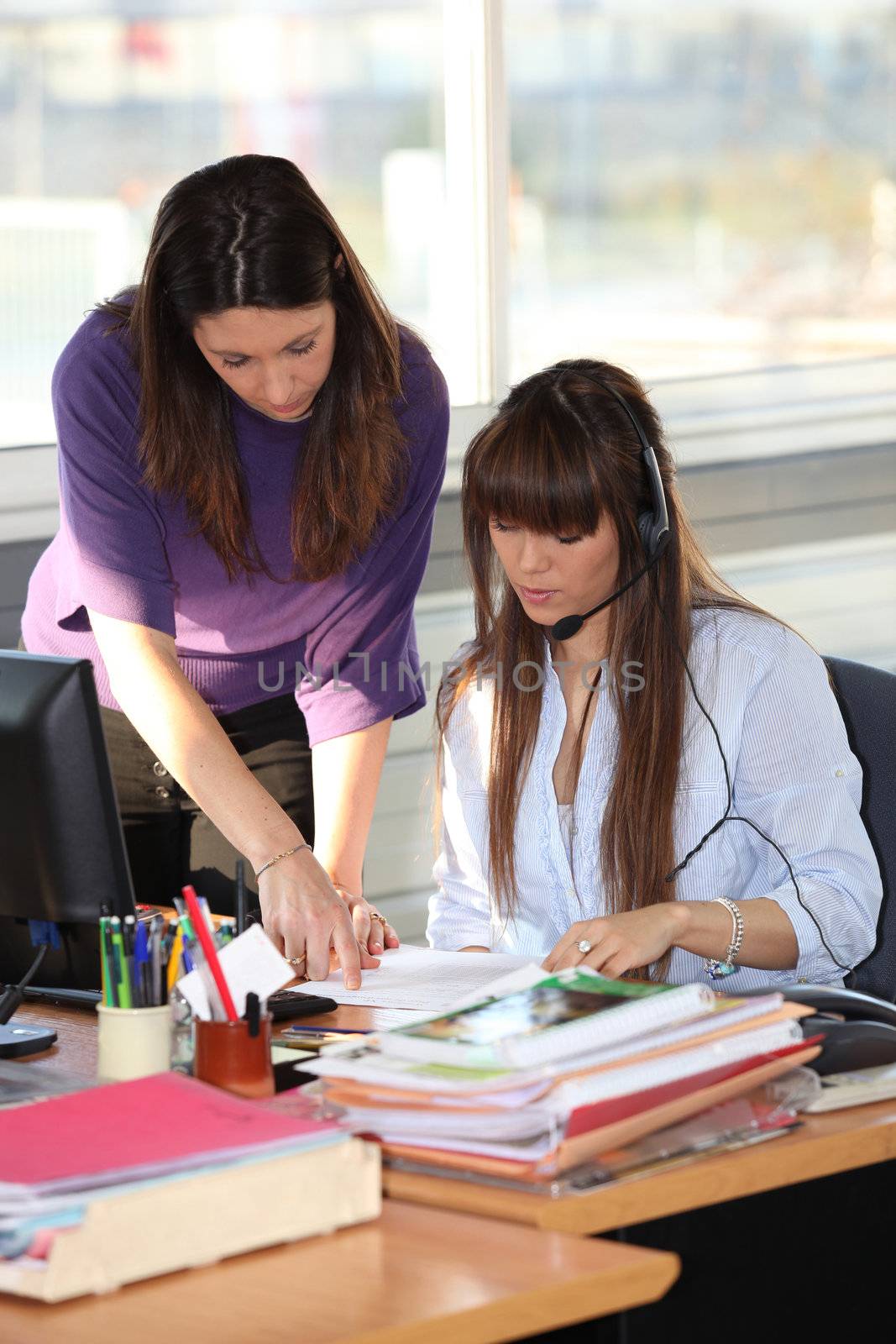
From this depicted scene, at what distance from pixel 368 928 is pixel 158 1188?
2.34 ft

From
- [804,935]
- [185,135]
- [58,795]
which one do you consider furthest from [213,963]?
[185,135]

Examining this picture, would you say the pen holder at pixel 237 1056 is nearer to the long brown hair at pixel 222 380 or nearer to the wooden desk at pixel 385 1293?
the wooden desk at pixel 385 1293

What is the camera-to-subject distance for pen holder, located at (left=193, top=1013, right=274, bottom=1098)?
125cm

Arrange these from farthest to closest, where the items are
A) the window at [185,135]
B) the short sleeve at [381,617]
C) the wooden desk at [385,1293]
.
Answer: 1. the window at [185,135]
2. the short sleeve at [381,617]
3. the wooden desk at [385,1293]

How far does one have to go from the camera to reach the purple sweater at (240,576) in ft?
6.22

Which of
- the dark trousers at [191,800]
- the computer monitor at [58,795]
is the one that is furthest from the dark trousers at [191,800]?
the computer monitor at [58,795]

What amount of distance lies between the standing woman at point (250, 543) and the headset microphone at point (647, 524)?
29 cm

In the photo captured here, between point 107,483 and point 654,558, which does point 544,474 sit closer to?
point 654,558

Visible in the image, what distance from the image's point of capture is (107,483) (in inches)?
74.8

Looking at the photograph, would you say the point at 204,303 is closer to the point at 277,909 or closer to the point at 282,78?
the point at 277,909

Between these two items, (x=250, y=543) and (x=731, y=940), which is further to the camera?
(x=250, y=543)

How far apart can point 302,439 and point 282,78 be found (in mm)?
1308

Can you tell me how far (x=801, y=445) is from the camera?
3725mm

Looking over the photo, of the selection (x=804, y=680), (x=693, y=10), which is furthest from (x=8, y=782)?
(x=693, y=10)
